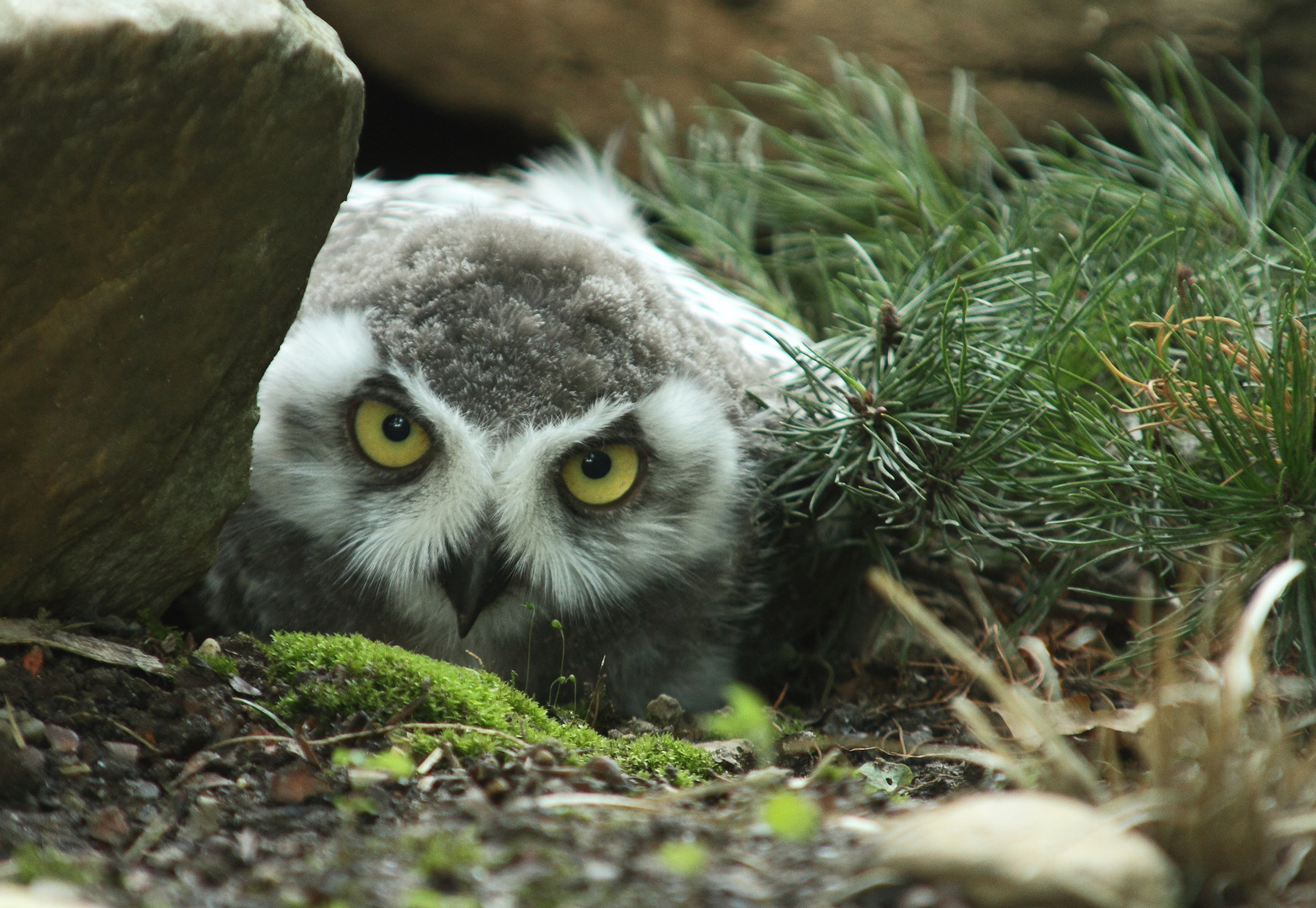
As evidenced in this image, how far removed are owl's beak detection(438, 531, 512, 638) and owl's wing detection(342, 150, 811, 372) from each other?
855mm

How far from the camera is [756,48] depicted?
3730 mm

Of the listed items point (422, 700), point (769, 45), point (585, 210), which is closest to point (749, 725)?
point (422, 700)

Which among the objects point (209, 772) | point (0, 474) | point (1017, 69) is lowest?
point (209, 772)

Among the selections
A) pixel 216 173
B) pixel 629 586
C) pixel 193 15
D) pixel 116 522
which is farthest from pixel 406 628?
pixel 193 15

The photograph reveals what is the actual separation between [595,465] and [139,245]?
99cm

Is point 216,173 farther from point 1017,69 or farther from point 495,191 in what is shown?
point 1017,69

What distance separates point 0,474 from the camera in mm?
Result: 1488

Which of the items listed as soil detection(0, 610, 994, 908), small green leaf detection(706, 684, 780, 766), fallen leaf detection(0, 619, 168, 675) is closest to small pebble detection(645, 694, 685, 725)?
small green leaf detection(706, 684, 780, 766)

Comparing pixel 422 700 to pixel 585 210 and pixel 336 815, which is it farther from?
pixel 585 210

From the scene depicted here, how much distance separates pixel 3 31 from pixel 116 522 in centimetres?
79

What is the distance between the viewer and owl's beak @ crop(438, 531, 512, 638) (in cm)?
210

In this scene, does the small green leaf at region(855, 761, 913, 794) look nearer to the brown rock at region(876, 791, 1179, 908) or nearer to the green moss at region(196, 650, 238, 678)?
the brown rock at region(876, 791, 1179, 908)

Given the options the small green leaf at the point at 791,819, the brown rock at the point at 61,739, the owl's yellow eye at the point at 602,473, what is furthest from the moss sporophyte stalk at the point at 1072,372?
the brown rock at the point at 61,739

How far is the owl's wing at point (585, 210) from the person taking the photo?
2824mm
